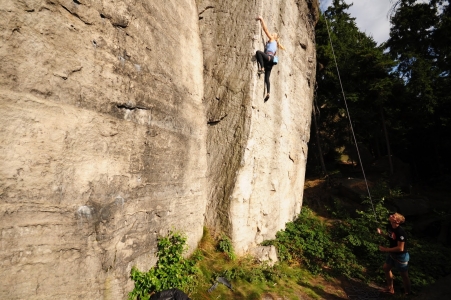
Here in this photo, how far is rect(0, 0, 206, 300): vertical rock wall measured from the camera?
94.8 inches

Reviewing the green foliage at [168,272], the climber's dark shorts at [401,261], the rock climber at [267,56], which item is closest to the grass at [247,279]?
the green foliage at [168,272]

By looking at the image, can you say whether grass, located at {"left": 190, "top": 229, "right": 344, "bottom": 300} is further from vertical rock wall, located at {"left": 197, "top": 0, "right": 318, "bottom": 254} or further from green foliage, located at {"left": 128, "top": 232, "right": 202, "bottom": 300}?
vertical rock wall, located at {"left": 197, "top": 0, "right": 318, "bottom": 254}

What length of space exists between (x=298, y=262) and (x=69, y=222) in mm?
5604

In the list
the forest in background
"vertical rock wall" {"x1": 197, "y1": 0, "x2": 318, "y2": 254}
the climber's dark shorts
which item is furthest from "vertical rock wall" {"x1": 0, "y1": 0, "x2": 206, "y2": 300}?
the forest in background

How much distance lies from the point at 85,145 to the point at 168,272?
2.39 m

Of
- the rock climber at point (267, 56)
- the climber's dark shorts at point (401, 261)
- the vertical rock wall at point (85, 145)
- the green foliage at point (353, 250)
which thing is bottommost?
the green foliage at point (353, 250)

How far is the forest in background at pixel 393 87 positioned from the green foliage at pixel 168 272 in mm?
13191

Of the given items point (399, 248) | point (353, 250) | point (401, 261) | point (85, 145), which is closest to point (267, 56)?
point (85, 145)

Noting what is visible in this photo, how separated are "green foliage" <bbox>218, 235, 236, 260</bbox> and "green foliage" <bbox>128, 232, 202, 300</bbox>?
28.9 inches

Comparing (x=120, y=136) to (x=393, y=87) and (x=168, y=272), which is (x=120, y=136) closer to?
(x=168, y=272)

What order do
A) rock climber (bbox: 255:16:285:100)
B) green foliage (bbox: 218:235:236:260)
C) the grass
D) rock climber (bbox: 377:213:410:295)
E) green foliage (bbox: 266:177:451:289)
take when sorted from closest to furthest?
the grass
rock climber (bbox: 377:213:410:295)
green foliage (bbox: 218:235:236:260)
rock climber (bbox: 255:16:285:100)
green foliage (bbox: 266:177:451:289)

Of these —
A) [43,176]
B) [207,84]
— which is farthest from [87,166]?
[207,84]

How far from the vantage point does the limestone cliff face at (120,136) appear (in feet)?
8.07

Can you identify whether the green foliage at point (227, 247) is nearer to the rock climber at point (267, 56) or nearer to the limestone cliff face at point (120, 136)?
the limestone cliff face at point (120, 136)
